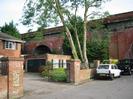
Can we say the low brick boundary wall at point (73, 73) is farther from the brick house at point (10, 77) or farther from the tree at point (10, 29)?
the tree at point (10, 29)

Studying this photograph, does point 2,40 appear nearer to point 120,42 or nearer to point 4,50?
point 4,50

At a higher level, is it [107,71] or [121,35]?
[121,35]

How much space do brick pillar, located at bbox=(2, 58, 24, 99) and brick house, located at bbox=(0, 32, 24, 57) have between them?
25.3 meters

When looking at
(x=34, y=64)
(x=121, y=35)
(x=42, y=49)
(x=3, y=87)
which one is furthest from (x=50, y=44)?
(x=3, y=87)

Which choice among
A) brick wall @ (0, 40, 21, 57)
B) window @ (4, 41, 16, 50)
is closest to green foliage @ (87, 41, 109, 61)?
brick wall @ (0, 40, 21, 57)

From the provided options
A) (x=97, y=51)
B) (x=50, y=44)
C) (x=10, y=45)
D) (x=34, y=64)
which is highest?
(x=50, y=44)

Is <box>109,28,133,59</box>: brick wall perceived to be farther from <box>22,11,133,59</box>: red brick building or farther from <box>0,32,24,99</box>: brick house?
<box>0,32,24,99</box>: brick house

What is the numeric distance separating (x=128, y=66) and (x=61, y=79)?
11.6 meters

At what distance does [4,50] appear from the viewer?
134 ft

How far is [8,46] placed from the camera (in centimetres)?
4172

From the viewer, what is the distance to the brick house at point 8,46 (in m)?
Result: 40.3

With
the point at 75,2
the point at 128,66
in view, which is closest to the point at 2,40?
the point at 75,2

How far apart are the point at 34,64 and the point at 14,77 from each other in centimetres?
2835

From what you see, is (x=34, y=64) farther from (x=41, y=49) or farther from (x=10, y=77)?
(x=10, y=77)
